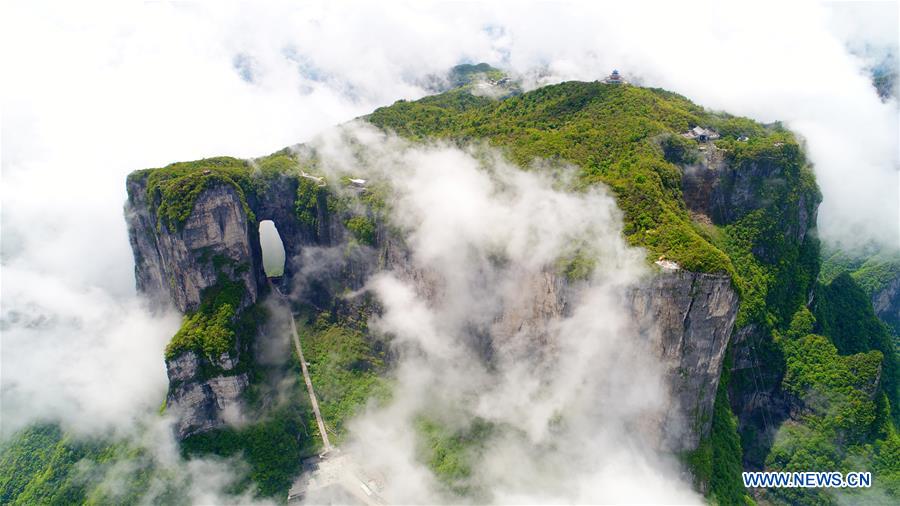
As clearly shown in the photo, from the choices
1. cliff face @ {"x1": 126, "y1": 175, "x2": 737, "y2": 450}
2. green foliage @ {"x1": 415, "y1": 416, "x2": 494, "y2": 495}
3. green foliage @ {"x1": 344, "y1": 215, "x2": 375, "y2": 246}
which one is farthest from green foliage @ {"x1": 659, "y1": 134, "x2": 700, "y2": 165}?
green foliage @ {"x1": 415, "y1": 416, "x2": 494, "y2": 495}

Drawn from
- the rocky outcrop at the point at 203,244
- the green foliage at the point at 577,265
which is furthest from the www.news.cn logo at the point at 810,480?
the rocky outcrop at the point at 203,244

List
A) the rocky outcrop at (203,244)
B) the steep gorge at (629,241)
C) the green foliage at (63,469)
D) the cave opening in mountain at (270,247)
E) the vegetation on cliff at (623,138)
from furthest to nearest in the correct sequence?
the cave opening in mountain at (270,247) < the rocky outcrop at (203,244) < the green foliage at (63,469) < the vegetation on cliff at (623,138) < the steep gorge at (629,241)

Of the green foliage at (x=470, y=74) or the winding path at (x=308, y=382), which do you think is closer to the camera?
the winding path at (x=308, y=382)

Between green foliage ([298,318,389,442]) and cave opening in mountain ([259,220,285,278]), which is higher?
cave opening in mountain ([259,220,285,278])

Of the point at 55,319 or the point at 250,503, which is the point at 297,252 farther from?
the point at 55,319

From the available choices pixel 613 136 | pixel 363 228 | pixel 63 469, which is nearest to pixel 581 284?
pixel 613 136

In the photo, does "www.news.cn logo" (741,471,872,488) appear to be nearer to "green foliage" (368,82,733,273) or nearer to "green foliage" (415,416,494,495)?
"green foliage" (368,82,733,273)

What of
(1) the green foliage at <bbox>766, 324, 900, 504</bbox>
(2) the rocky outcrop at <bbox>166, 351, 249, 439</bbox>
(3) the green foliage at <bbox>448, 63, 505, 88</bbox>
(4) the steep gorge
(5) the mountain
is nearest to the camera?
(4) the steep gorge

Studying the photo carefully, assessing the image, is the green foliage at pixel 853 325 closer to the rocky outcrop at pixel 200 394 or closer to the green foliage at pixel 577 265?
the green foliage at pixel 577 265
